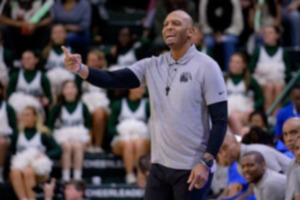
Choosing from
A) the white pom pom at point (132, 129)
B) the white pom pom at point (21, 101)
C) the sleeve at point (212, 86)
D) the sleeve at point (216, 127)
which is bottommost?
the white pom pom at point (132, 129)

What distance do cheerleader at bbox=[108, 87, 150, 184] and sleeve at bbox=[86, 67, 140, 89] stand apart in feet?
16.2

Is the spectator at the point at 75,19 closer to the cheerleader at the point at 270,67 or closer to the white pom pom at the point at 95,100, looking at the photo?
the white pom pom at the point at 95,100

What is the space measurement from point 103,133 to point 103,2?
123 inches

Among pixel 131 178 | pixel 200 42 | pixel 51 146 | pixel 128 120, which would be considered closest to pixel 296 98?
pixel 200 42

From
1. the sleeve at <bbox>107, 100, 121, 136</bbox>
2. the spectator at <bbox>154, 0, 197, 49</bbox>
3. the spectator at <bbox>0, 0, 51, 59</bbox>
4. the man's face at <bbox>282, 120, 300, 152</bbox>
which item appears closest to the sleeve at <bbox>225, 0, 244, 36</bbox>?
the spectator at <bbox>154, 0, 197, 49</bbox>

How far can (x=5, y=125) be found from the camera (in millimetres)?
10961

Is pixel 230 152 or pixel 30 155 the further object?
pixel 30 155

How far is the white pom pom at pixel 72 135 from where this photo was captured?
36.2ft

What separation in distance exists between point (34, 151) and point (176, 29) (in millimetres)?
5059

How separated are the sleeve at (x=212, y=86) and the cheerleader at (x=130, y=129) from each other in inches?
202

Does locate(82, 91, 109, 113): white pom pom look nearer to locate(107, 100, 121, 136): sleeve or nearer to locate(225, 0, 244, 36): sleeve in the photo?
locate(107, 100, 121, 136): sleeve

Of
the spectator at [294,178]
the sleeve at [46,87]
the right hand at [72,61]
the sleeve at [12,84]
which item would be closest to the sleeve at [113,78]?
the right hand at [72,61]

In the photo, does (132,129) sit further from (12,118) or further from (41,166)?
(12,118)

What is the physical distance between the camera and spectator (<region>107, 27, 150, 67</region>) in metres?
12.6
